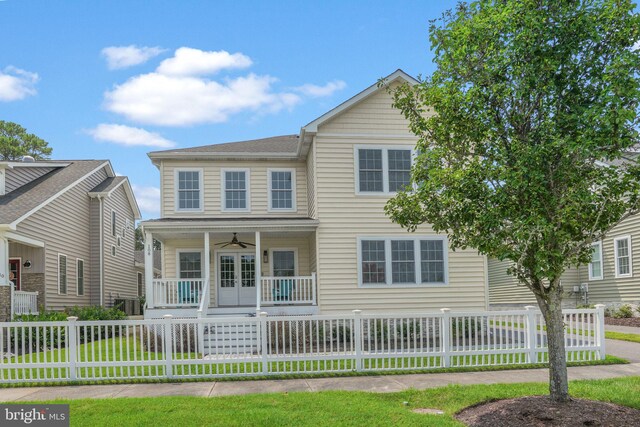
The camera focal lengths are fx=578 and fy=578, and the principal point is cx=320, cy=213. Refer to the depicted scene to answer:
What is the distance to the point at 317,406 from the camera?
24.1 ft

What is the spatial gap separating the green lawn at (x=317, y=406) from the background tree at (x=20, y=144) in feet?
135

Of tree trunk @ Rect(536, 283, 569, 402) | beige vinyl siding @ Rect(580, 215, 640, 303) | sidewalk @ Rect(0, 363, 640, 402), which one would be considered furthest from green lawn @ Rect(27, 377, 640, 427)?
beige vinyl siding @ Rect(580, 215, 640, 303)

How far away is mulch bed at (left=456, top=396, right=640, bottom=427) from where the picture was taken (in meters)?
6.37

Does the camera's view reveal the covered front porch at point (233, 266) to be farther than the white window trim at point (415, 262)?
No

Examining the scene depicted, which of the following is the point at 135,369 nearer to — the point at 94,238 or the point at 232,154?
the point at 232,154

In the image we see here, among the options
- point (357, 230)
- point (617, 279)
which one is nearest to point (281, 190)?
point (357, 230)

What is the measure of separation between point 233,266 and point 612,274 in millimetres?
14021

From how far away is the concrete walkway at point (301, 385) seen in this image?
8672 mm

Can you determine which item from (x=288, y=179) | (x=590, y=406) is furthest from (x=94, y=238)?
(x=590, y=406)

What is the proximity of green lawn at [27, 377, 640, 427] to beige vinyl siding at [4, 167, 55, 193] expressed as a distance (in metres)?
14.7

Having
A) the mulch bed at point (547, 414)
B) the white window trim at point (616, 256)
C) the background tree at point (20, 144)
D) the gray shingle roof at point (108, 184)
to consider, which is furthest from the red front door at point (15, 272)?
the background tree at point (20, 144)

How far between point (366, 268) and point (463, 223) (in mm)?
9258

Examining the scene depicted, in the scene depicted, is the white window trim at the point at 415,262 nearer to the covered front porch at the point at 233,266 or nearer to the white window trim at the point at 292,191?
the covered front porch at the point at 233,266

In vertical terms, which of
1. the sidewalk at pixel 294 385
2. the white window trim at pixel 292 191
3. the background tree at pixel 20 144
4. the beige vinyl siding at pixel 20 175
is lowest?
the sidewalk at pixel 294 385
